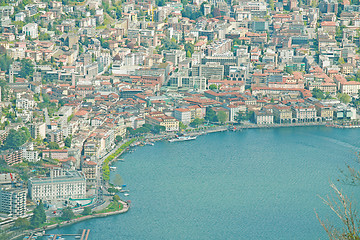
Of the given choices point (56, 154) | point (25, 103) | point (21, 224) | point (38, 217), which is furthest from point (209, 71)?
point (21, 224)

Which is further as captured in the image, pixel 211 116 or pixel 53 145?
pixel 211 116

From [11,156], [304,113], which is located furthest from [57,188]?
[304,113]

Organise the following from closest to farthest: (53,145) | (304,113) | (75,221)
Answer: (75,221) < (53,145) < (304,113)

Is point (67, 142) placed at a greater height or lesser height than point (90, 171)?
greater

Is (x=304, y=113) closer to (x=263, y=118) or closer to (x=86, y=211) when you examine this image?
(x=263, y=118)

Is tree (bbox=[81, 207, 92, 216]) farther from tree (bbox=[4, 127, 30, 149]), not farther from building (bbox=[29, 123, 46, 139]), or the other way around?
building (bbox=[29, 123, 46, 139])

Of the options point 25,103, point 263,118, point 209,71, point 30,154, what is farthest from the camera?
point 209,71

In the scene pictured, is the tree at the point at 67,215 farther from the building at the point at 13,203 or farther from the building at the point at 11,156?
the building at the point at 11,156

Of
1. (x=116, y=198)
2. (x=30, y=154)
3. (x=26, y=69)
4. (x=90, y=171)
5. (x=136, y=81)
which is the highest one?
(x=26, y=69)
